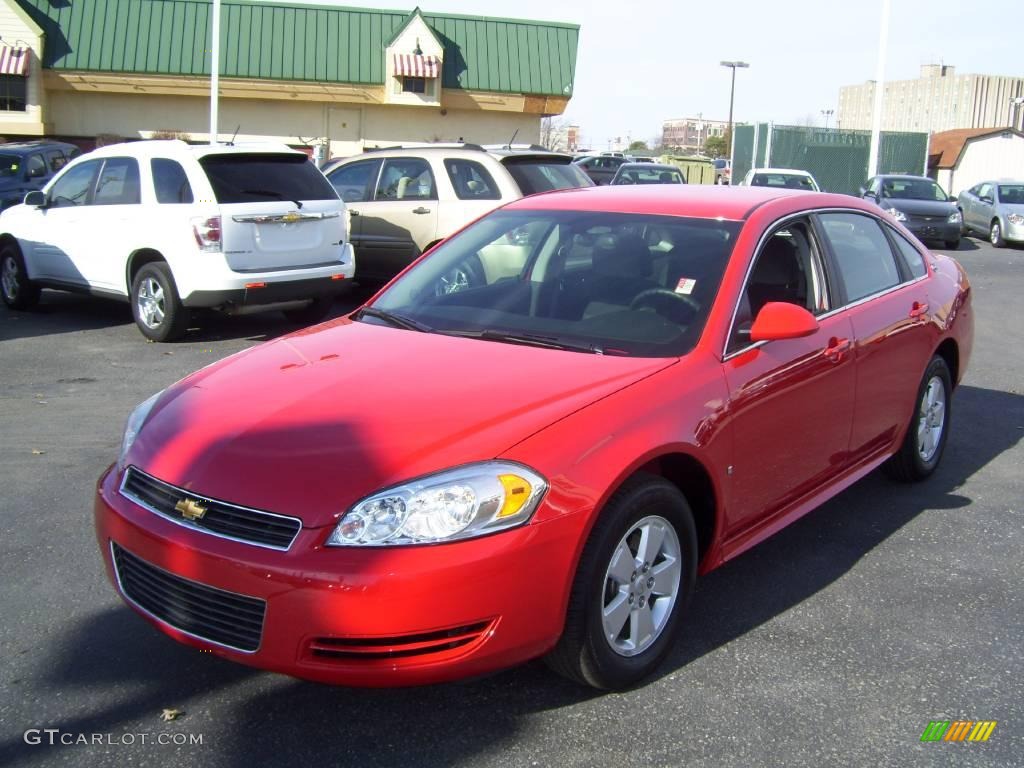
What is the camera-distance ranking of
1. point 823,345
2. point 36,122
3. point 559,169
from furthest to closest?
point 36,122 → point 559,169 → point 823,345

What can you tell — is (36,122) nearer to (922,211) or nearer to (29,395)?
(922,211)

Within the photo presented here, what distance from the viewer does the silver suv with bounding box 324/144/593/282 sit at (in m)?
11.1

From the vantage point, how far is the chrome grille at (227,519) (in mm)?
2957

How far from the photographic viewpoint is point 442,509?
9.71 ft

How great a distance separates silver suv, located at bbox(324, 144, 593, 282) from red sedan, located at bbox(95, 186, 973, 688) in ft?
20.3

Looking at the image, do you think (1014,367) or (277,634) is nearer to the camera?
(277,634)

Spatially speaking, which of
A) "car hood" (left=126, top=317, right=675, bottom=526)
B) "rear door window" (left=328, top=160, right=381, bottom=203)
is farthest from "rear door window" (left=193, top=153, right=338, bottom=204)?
"car hood" (left=126, top=317, right=675, bottom=526)

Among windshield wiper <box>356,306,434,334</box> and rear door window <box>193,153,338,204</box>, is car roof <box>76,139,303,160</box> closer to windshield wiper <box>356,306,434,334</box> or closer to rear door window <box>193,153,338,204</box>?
rear door window <box>193,153,338,204</box>

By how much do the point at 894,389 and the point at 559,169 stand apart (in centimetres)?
700

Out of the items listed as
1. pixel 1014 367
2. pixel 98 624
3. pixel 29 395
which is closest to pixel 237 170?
pixel 29 395

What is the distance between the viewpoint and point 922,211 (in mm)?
21047

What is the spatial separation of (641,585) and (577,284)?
1.39 m

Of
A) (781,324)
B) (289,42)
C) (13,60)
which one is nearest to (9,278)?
(781,324)

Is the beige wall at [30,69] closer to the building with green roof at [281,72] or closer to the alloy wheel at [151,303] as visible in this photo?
the building with green roof at [281,72]
